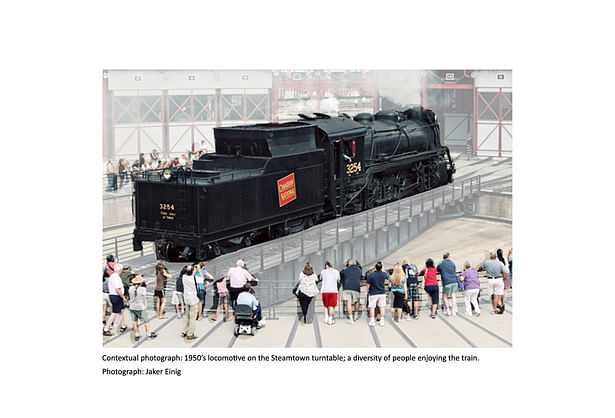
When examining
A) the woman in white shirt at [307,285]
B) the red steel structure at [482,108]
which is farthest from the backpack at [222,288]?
the red steel structure at [482,108]

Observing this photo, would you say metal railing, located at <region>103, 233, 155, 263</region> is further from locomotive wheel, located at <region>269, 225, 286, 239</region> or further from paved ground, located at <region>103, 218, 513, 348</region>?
locomotive wheel, located at <region>269, 225, 286, 239</region>

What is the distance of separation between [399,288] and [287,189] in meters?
4.45

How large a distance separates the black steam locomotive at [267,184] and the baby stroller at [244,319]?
2.15 metres

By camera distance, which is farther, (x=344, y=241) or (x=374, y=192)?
(x=374, y=192)

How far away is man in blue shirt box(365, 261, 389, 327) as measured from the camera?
17484 mm

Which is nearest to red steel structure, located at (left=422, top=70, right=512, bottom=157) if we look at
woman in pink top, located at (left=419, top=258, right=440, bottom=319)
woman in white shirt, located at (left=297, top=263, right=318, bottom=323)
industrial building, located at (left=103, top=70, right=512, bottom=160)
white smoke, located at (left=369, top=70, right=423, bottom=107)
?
industrial building, located at (left=103, top=70, right=512, bottom=160)

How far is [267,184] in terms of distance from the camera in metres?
19.6

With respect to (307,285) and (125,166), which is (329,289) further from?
(125,166)

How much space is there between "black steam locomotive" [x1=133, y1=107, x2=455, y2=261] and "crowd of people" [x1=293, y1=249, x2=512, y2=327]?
2.61m

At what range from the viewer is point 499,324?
18.2 m

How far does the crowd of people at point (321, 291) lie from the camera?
1695cm

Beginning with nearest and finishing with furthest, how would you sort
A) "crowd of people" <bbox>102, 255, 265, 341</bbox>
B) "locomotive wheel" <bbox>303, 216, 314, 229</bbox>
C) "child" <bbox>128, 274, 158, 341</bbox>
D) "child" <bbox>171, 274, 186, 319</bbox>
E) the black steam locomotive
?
"child" <bbox>128, 274, 158, 341</bbox>, "crowd of people" <bbox>102, 255, 265, 341</bbox>, "child" <bbox>171, 274, 186, 319</bbox>, the black steam locomotive, "locomotive wheel" <bbox>303, 216, 314, 229</bbox>

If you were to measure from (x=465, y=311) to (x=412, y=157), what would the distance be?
8429 millimetres

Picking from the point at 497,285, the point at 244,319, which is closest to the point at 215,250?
the point at 244,319
